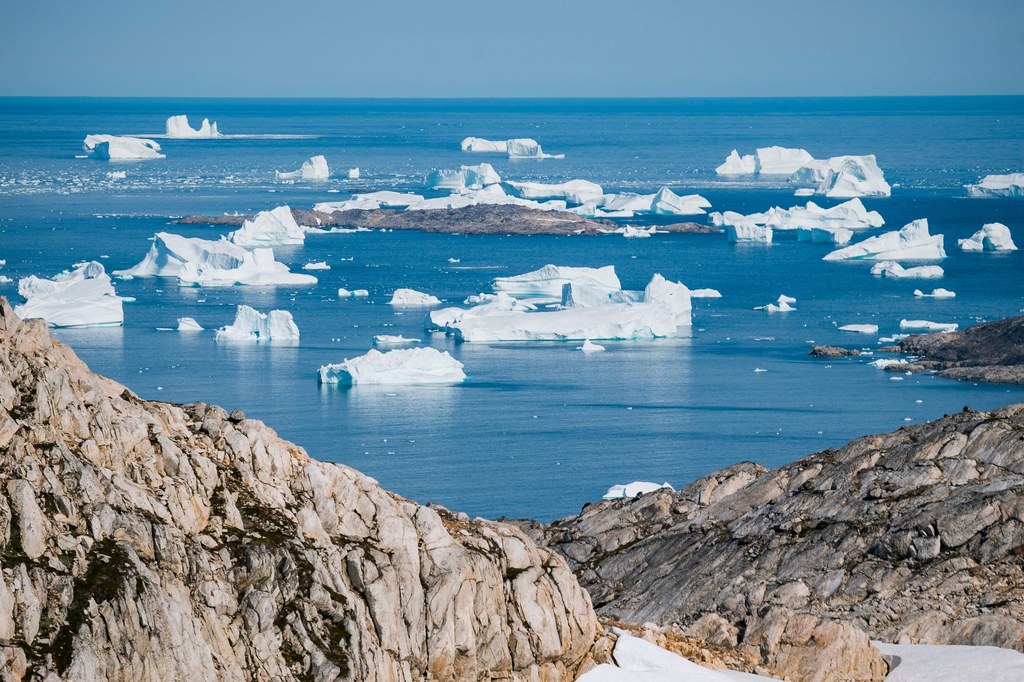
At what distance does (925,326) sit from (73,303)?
36.6 m

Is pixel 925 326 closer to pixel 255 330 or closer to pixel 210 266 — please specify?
pixel 255 330

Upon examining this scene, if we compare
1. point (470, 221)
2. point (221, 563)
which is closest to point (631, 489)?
point (221, 563)

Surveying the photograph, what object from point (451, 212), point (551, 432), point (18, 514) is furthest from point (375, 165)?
point (18, 514)

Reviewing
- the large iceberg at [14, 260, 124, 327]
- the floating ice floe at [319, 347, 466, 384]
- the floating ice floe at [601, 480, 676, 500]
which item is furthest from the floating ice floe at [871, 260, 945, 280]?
the floating ice floe at [601, 480, 676, 500]

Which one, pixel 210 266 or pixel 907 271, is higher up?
pixel 907 271

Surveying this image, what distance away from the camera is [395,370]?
53.2 m

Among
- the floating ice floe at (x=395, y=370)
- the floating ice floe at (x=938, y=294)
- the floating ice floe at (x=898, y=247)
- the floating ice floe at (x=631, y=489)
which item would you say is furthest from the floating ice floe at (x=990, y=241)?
the floating ice floe at (x=631, y=489)

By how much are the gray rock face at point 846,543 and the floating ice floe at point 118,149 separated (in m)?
142

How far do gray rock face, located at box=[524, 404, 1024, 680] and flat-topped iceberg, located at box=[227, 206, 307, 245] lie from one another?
216 ft

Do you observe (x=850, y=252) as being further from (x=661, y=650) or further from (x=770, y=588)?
(x=661, y=650)

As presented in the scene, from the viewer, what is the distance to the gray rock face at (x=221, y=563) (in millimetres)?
10648

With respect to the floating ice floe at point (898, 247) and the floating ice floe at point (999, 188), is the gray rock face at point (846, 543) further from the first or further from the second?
the floating ice floe at point (999, 188)

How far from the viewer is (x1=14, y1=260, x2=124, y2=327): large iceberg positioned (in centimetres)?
6247

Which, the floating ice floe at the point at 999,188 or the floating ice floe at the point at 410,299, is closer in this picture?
the floating ice floe at the point at 410,299
